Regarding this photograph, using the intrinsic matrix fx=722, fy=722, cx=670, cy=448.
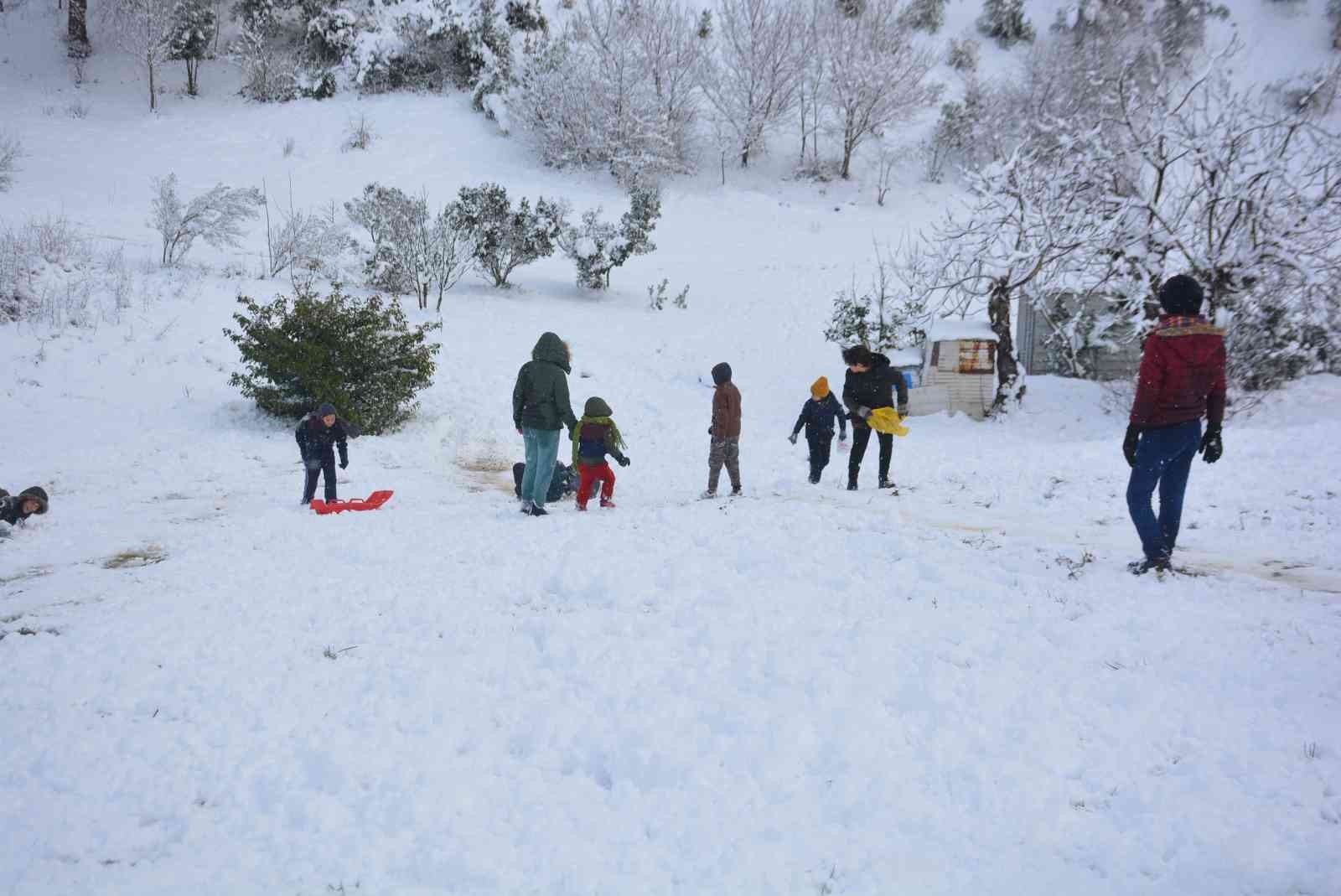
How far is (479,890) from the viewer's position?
8.00ft

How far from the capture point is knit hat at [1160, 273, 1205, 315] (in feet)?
14.6

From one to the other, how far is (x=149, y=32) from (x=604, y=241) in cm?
2545

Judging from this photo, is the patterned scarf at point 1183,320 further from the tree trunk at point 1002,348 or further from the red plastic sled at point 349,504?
the tree trunk at point 1002,348

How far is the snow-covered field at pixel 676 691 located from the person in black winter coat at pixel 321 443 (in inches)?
18.7

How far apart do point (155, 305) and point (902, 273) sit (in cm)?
1858

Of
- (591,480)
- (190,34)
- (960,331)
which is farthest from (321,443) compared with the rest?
(190,34)

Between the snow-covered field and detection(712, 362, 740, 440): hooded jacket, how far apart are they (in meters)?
1.03

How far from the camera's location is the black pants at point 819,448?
30.0 ft

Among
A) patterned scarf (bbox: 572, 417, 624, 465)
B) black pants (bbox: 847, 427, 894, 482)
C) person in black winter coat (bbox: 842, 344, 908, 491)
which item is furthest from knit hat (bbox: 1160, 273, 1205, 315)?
patterned scarf (bbox: 572, 417, 624, 465)

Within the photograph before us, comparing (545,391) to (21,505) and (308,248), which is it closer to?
(21,505)

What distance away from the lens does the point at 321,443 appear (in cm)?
827

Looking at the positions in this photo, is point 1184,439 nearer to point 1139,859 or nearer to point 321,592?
point 1139,859

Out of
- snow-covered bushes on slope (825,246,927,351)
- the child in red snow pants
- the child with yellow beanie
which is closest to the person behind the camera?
the child in red snow pants

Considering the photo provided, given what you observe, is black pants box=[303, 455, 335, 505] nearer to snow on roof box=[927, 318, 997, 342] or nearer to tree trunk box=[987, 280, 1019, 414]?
snow on roof box=[927, 318, 997, 342]
